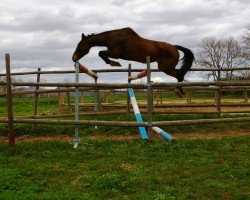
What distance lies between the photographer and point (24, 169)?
546 centimetres

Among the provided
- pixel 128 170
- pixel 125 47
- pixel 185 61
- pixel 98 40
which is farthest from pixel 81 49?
pixel 128 170

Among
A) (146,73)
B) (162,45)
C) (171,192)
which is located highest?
(162,45)

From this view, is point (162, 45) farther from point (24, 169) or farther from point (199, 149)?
point (24, 169)

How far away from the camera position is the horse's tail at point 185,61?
988cm

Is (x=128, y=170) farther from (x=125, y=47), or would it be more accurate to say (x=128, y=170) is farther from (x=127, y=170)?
(x=125, y=47)

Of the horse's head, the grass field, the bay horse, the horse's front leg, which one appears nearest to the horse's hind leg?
the bay horse

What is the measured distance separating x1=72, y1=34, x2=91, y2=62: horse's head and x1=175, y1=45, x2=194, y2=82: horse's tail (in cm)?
254

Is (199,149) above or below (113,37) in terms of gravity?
below

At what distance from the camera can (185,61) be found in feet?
32.8

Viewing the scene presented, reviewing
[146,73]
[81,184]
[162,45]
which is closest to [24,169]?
[81,184]

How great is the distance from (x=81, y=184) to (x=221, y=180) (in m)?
1.70

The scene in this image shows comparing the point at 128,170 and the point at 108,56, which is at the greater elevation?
the point at 108,56

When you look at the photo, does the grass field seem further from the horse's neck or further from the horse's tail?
the horse's tail

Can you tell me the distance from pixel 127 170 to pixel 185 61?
17.3 ft
